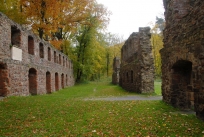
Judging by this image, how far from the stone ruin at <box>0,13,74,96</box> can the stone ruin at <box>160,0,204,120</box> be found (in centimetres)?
900

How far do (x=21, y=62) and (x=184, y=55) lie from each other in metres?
10.5

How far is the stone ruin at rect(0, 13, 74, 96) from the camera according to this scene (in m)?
11.2

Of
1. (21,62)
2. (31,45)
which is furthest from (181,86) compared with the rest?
(31,45)

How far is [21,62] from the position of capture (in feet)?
43.1

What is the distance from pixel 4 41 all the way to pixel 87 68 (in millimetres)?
23261

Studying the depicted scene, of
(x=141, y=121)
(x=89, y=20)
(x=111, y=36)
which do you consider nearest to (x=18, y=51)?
(x=141, y=121)

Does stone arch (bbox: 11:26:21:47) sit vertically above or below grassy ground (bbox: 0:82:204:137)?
above

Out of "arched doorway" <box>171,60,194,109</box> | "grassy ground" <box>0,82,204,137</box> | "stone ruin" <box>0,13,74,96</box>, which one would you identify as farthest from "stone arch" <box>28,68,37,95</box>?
"arched doorway" <box>171,60,194,109</box>

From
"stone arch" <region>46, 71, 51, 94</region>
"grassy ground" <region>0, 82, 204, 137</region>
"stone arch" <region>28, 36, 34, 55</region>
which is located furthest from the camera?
"stone arch" <region>46, 71, 51, 94</region>

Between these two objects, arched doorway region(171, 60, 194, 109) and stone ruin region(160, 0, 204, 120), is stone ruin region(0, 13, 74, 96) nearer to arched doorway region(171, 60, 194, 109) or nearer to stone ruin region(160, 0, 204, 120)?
stone ruin region(160, 0, 204, 120)

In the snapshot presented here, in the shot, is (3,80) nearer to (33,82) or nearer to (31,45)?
(33,82)

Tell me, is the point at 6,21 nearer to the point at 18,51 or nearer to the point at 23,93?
the point at 18,51

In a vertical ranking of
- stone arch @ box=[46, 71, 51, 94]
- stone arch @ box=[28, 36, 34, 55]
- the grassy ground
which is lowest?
the grassy ground

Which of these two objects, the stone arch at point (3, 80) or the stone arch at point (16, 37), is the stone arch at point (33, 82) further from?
the stone arch at point (3, 80)
